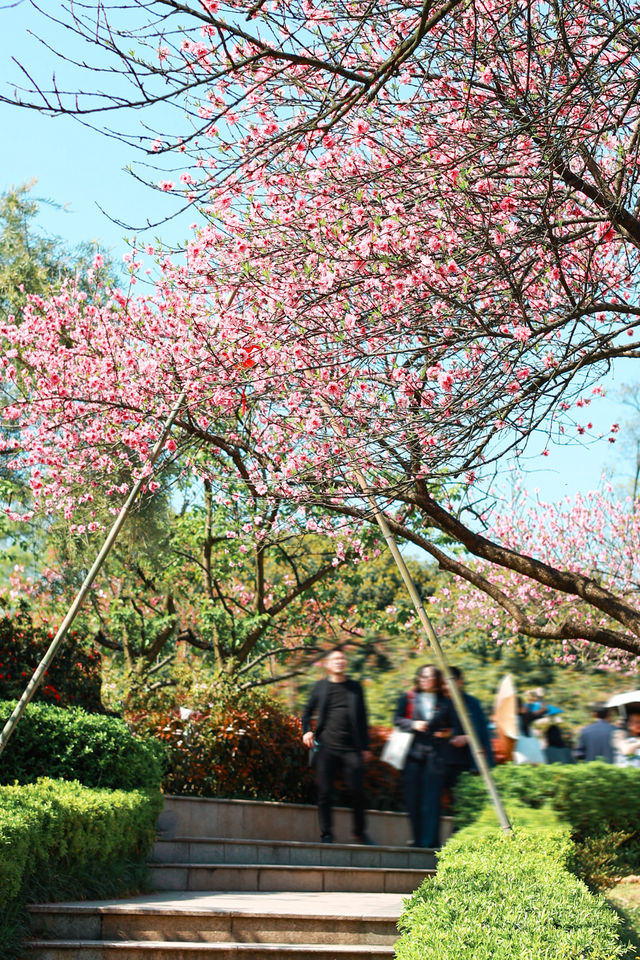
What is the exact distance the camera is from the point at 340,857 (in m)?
9.44

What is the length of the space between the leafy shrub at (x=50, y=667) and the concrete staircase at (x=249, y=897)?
1682 mm

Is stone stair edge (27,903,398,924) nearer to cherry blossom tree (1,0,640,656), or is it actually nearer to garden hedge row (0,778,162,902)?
garden hedge row (0,778,162,902)

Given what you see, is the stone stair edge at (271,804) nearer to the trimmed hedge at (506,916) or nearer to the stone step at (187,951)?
the stone step at (187,951)

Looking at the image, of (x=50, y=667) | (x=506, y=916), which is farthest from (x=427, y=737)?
(x=50, y=667)

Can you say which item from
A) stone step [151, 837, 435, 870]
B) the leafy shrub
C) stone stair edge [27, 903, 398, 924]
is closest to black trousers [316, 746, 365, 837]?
stone step [151, 837, 435, 870]

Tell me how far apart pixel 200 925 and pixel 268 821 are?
13.2 feet

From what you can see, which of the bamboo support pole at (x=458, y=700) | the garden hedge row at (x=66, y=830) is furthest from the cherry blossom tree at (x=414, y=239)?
the garden hedge row at (x=66, y=830)

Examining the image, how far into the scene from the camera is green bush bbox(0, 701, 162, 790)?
7.84 m

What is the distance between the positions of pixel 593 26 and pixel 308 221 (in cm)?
247

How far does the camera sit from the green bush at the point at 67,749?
25.7 ft

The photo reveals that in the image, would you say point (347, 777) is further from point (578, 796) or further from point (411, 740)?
point (578, 796)

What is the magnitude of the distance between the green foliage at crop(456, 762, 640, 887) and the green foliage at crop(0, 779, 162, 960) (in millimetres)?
2702

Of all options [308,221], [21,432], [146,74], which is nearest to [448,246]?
[308,221]

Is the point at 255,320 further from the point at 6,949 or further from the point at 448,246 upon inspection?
the point at 6,949
